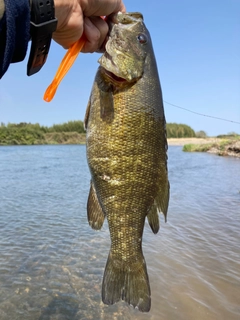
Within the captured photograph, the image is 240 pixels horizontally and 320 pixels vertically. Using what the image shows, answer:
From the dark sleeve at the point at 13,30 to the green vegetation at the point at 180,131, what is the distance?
95.5 metres

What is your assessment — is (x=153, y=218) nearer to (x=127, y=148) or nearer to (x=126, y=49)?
(x=127, y=148)

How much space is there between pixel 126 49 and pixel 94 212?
4.46 ft

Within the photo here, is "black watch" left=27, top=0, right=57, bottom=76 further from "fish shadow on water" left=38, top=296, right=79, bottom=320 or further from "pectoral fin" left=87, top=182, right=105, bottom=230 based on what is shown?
"fish shadow on water" left=38, top=296, right=79, bottom=320

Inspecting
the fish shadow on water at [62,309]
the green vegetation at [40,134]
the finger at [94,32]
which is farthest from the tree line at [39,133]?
the finger at [94,32]

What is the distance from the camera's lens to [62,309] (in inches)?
186

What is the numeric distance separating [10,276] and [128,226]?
4.27 m

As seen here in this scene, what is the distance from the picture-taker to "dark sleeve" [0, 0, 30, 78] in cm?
179

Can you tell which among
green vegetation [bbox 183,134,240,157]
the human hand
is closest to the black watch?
the human hand

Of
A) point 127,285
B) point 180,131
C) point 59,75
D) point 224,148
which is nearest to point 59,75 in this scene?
point 59,75

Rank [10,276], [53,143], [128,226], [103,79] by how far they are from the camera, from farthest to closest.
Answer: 1. [53,143]
2. [10,276]
3. [128,226]
4. [103,79]

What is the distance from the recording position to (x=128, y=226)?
2443 mm

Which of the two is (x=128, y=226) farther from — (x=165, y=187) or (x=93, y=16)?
(x=93, y=16)

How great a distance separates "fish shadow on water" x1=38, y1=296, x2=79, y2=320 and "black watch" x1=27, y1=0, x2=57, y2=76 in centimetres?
386

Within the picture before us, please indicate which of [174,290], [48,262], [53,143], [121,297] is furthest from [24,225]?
[53,143]
